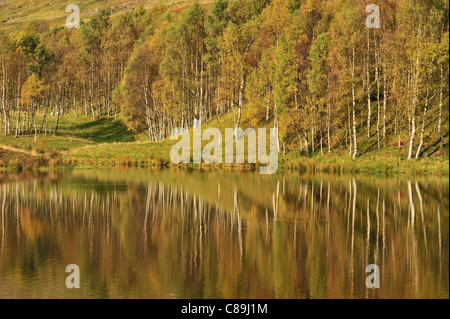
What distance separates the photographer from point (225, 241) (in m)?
24.5

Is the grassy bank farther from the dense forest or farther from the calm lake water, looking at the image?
the calm lake water

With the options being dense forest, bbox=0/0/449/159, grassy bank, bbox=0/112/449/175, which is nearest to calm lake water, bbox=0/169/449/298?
grassy bank, bbox=0/112/449/175

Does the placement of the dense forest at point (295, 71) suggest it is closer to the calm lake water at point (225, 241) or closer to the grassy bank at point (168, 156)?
the grassy bank at point (168, 156)

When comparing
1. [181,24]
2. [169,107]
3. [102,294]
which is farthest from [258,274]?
[181,24]

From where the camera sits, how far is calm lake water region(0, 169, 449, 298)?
1767 centimetres

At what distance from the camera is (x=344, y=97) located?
2608 inches

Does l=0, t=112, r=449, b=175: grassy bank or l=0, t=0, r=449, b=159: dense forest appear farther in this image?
l=0, t=0, r=449, b=159: dense forest

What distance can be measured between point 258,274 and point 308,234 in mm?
7550

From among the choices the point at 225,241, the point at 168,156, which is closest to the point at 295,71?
the point at 168,156

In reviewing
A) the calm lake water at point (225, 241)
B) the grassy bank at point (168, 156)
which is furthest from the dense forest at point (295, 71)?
the calm lake water at point (225, 241)

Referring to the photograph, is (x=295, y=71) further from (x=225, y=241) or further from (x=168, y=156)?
(x=225, y=241)

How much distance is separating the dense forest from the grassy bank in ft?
4.48

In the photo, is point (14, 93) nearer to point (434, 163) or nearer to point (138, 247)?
point (434, 163)

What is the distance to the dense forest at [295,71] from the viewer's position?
2339 inches
